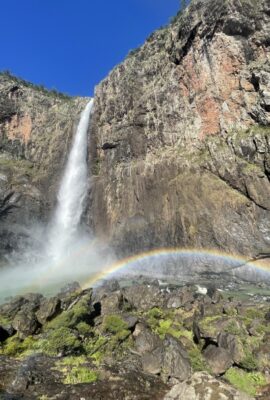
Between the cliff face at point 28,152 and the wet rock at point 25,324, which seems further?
the cliff face at point 28,152

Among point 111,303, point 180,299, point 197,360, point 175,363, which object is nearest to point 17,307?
point 111,303

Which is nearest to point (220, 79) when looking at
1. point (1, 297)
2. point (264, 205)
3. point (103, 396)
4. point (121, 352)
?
point (264, 205)

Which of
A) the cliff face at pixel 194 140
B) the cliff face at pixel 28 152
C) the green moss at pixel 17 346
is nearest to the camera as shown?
the green moss at pixel 17 346

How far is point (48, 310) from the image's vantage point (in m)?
22.1

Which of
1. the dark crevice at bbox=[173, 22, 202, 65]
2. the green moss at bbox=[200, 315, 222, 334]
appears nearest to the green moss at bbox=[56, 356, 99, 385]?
the green moss at bbox=[200, 315, 222, 334]

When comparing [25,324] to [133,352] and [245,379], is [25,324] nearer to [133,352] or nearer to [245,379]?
[133,352]

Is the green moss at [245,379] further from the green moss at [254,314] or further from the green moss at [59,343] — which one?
the green moss at [59,343]

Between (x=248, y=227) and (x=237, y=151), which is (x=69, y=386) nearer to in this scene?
(x=248, y=227)

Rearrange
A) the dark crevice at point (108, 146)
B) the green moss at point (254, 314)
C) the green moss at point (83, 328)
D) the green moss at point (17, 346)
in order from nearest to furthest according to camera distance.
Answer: the green moss at point (17, 346) → the green moss at point (83, 328) → the green moss at point (254, 314) → the dark crevice at point (108, 146)

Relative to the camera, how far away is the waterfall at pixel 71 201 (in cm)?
5981

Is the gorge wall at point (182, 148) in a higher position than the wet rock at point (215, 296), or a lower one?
higher

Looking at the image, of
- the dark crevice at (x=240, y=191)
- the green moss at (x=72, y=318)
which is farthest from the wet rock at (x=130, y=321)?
the dark crevice at (x=240, y=191)

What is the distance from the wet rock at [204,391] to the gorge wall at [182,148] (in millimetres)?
32826

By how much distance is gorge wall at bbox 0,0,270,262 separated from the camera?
44.7 meters
